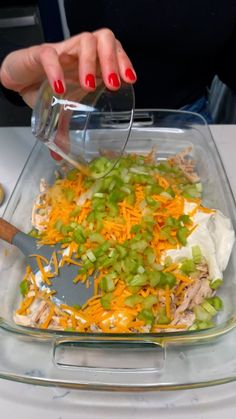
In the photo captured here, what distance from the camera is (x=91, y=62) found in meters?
0.83

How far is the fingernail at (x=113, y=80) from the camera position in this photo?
0.80 m

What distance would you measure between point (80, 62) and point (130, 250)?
36 cm

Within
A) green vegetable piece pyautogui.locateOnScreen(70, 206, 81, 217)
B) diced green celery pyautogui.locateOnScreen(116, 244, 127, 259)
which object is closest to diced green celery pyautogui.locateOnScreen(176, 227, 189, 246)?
diced green celery pyautogui.locateOnScreen(116, 244, 127, 259)

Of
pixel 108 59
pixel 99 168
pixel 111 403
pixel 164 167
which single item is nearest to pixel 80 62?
pixel 108 59

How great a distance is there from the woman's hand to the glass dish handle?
44 cm

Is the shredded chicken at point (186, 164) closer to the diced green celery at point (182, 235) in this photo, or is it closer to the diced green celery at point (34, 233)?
the diced green celery at point (182, 235)

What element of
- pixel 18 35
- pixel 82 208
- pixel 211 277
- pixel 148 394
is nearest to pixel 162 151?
pixel 82 208

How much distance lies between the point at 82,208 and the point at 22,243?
144mm

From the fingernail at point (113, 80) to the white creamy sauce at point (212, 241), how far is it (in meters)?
0.30

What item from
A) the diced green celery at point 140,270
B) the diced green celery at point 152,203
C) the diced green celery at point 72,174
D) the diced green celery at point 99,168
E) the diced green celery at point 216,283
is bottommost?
the diced green celery at point 216,283

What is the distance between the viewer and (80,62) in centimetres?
84

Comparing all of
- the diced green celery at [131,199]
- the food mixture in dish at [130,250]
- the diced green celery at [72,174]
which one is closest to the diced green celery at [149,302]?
the food mixture in dish at [130,250]

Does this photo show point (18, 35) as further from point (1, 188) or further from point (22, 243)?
point (22, 243)

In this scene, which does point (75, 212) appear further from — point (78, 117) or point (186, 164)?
point (186, 164)
